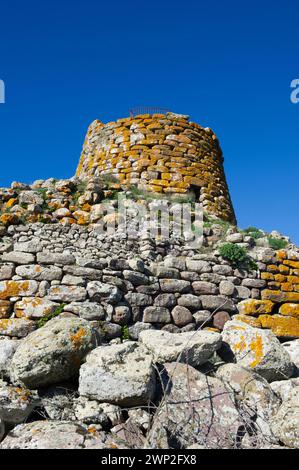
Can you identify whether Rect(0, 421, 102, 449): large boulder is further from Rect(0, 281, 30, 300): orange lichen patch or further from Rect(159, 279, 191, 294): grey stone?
Rect(159, 279, 191, 294): grey stone

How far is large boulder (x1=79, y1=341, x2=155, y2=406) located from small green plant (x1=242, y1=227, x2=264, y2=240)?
13.8 feet

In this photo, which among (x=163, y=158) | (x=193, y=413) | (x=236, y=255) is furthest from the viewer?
(x=163, y=158)

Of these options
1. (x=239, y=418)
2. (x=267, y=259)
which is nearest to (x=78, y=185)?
(x=267, y=259)

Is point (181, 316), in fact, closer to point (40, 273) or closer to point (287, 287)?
point (40, 273)

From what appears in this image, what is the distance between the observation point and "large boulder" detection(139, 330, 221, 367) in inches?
158

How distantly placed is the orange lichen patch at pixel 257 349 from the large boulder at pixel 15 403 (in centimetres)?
215

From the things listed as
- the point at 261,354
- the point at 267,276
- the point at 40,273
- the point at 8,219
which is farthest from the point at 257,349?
the point at 8,219

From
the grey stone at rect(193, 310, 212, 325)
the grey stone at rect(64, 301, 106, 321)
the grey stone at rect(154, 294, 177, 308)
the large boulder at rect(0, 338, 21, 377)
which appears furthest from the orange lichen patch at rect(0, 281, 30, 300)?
the grey stone at rect(193, 310, 212, 325)

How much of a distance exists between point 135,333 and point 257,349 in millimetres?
1439

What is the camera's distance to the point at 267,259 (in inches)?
260

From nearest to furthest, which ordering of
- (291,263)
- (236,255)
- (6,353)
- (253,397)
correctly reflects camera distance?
(253,397), (6,353), (236,255), (291,263)

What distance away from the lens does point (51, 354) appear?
3617 mm
